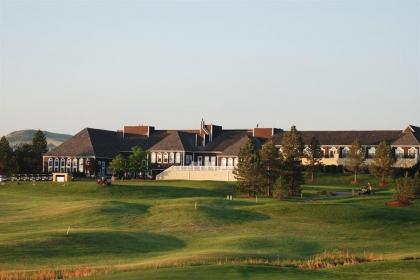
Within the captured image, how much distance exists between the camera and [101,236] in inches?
2050

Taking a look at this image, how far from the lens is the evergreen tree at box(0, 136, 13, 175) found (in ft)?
416

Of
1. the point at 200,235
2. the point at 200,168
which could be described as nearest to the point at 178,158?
the point at 200,168

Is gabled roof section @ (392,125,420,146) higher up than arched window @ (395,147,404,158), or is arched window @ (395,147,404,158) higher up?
gabled roof section @ (392,125,420,146)

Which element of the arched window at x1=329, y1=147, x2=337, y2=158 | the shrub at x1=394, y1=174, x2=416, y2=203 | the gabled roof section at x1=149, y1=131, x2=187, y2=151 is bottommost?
the shrub at x1=394, y1=174, x2=416, y2=203

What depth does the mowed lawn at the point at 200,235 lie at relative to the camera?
1406 inches

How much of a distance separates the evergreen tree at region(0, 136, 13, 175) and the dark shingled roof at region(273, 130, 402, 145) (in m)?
43.8

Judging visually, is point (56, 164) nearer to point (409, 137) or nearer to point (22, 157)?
point (22, 157)

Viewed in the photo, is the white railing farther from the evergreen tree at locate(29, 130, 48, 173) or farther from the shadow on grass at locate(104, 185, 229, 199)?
the evergreen tree at locate(29, 130, 48, 173)

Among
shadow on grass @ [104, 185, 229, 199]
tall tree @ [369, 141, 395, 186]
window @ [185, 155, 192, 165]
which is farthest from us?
window @ [185, 155, 192, 165]

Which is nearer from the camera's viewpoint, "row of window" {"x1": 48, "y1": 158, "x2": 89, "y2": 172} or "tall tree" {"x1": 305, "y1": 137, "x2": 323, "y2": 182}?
"tall tree" {"x1": 305, "y1": 137, "x2": 323, "y2": 182}

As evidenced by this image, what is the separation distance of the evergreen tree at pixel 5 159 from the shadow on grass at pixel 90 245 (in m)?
76.4

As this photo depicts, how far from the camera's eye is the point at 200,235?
58281mm

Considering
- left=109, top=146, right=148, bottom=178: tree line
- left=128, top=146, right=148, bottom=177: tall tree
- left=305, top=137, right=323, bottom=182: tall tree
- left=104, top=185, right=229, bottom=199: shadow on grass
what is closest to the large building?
left=109, top=146, right=148, bottom=178: tree line

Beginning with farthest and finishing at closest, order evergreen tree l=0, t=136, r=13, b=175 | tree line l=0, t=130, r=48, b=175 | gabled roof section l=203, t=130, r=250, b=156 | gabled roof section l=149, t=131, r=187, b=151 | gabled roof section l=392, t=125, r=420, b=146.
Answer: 1. gabled roof section l=149, t=131, r=187, b=151
2. gabled roof section l=203, t=130, r=250, b=156
3. tree line l=0, t=130, r=48, b=175
4. evergreen tree l=0, t=136, r=13, b=175
5. gabled roof section l=392, t=125, r=420, b=146
